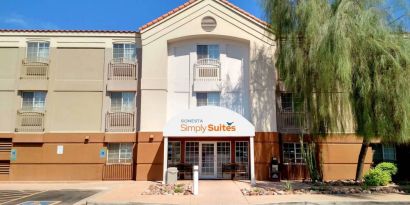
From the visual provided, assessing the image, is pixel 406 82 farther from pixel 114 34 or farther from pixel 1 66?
pixel 1 66

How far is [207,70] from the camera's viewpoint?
21.3 metres

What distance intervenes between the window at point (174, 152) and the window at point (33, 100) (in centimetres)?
873

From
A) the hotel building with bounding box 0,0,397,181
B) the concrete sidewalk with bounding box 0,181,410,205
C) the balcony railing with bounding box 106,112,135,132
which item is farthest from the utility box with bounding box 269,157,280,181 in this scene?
the balcony railing with bounding box 106,112,135,132

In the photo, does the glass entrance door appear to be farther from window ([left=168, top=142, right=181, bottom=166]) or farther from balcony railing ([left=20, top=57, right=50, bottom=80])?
balcony railing ([left=20, top=57, right=50, bottom=80])

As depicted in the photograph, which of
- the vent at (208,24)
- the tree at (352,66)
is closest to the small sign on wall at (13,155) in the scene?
the vent at (208,24)

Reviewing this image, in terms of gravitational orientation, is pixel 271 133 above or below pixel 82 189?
above

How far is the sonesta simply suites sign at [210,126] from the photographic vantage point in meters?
18.3

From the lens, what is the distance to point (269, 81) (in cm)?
2070

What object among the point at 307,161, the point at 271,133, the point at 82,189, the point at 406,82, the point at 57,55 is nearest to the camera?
the point at 406,82

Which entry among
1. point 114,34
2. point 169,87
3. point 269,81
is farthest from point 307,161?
point 114,34

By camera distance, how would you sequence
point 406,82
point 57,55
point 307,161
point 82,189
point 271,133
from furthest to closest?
point 57,55, point 271,133, point 307,161, point 82,189, point 406,82

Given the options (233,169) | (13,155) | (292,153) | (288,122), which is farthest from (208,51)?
(13,155)

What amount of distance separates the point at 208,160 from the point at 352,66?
10115 millimetres

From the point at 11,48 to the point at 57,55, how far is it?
123 inches
